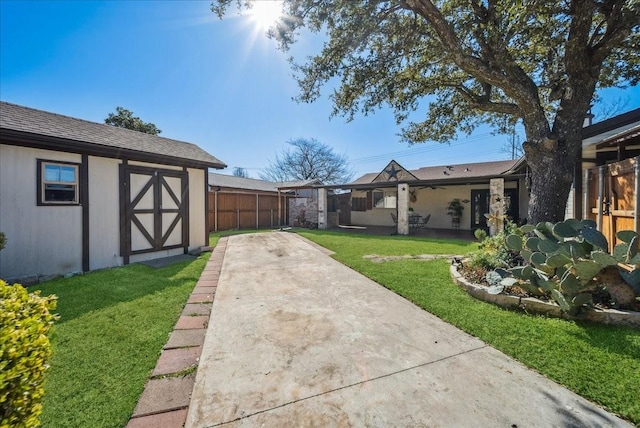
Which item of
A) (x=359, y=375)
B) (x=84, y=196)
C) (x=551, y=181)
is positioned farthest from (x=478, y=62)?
(x=84, y=196)

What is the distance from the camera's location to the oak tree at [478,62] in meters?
4.85

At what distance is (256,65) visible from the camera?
8.80m

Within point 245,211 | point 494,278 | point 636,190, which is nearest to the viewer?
point 636,190

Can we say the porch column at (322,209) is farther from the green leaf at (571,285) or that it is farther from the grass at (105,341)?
the green leaf at (571,285)

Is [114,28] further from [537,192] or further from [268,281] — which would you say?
[537,192]

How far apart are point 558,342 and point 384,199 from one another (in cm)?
1483

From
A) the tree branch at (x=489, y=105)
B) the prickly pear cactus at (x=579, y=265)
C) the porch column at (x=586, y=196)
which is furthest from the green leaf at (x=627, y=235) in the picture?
the porch column at (x=586, y=196)

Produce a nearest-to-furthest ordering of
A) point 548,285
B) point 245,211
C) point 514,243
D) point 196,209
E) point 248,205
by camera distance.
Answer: point 548,285 < point 514,243 < point 196,209 < point 245,211 < point 248,205

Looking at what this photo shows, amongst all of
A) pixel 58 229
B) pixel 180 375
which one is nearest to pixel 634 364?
pixel 180 375

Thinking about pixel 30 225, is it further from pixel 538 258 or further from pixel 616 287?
pixel 616 287

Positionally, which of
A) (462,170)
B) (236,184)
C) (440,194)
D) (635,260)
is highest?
(462,170)

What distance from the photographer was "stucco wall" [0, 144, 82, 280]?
5125mm

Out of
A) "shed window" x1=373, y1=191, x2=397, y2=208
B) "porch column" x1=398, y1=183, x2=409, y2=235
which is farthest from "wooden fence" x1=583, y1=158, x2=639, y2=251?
"shed window" x1=373, y1=191, x2=397, y2=208

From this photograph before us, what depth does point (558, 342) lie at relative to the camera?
282 centimetres
